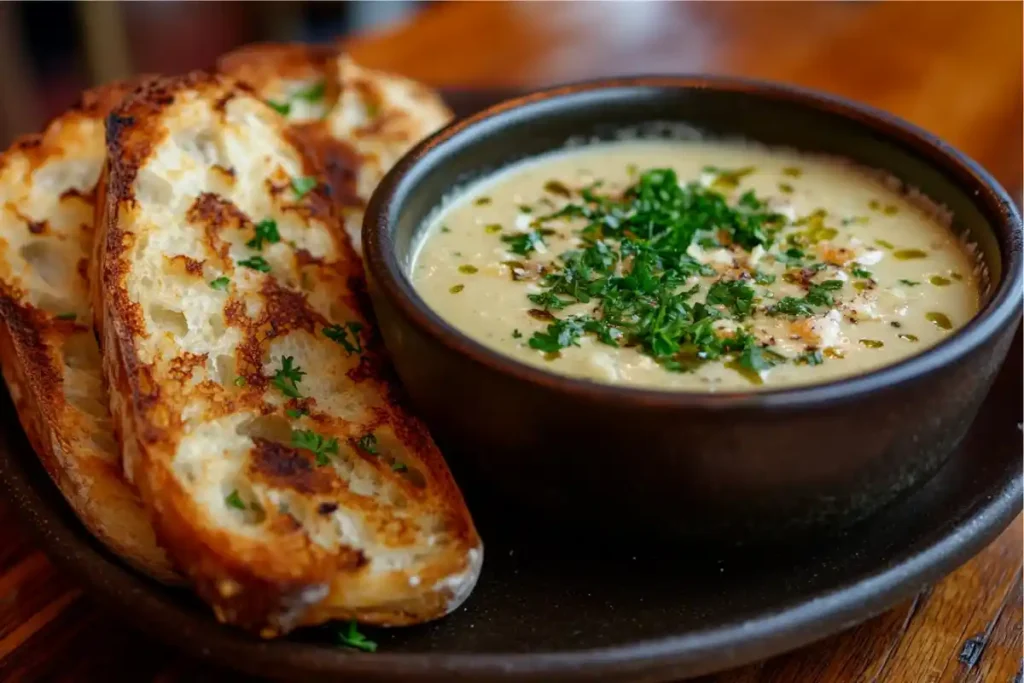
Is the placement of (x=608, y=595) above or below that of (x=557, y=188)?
below

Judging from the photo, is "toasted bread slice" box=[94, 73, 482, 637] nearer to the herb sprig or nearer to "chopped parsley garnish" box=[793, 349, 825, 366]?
the herb sprig

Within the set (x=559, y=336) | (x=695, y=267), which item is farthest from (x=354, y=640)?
(x=695, y=267)

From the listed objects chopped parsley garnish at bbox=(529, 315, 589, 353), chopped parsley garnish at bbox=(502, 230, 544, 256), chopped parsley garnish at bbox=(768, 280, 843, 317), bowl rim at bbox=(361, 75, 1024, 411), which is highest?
bowl rim at bbox=(361, 75, 1024, 411)

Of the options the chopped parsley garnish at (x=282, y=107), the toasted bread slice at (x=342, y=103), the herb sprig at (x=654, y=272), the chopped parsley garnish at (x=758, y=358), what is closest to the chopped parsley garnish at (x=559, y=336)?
the herb sprig at (x=654, y=272)

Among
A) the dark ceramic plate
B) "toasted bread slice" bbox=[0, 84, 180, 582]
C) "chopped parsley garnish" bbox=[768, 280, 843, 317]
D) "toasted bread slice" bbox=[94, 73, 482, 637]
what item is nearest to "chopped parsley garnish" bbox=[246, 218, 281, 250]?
"toasted bread slice" bbox=[94, 73, 482, 637]

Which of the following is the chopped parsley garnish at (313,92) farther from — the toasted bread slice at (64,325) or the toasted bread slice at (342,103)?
the toasted bread slice at (64,325)

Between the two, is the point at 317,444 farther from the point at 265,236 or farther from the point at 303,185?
the point at 303,185

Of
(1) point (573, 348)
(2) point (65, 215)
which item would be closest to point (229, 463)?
(1) point (573, 348)

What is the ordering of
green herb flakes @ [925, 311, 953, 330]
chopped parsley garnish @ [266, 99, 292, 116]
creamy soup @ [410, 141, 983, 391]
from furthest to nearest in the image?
chopped parsley garnish @ [266, 99, 292, 116] → green herb flakes @ [925, 311, 953, 330] → creamy soup @ [410, 141, 983, 391]
